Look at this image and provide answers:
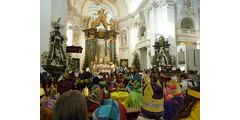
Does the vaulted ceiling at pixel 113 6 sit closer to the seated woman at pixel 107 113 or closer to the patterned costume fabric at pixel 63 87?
the patterned costume fabric at pixel 63 87

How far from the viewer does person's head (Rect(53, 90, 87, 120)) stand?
1125 mm

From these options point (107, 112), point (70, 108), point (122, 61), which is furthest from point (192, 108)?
point (122, 61)

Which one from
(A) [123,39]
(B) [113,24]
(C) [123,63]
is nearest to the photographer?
(C) [123,63]

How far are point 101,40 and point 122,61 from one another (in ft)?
18.4

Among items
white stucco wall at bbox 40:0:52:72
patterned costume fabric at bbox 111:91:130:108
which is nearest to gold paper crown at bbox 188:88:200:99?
patterned costume fabric at bbox 111:91:130:108

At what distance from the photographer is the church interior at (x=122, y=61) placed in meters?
1.65

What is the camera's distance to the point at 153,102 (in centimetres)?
179

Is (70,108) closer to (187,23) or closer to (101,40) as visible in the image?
(187,23)

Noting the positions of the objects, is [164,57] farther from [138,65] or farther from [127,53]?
[127,53]

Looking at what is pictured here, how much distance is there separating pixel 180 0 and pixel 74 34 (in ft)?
49.6

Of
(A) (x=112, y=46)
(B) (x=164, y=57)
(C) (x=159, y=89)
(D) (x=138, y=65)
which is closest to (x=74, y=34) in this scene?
(A) (x=112, y=46)

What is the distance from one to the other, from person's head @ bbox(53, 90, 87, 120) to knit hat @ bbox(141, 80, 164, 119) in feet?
3.28

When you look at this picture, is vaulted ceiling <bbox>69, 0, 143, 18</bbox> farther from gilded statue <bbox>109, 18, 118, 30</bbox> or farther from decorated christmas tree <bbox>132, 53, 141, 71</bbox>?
decorated christmas tree <bbox>132, 53, 141, 71</bbox>

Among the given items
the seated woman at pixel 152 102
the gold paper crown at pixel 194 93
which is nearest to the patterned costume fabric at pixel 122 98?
the seated woman at pixel 152 102
